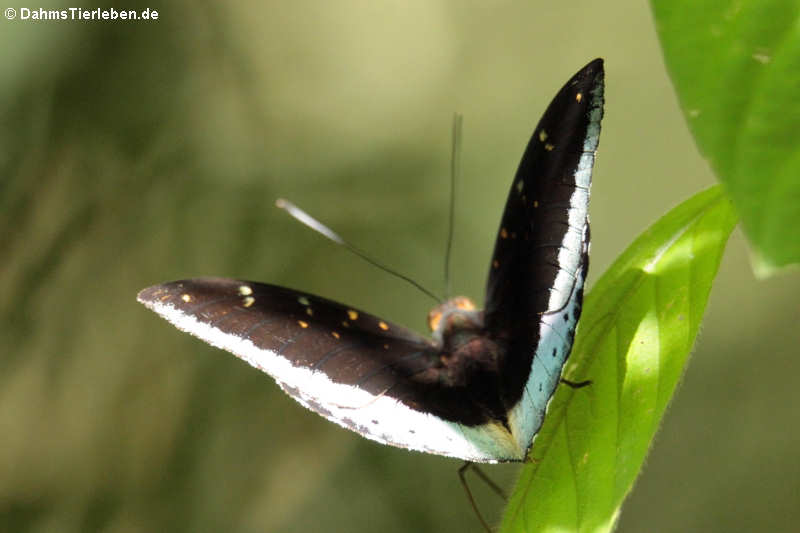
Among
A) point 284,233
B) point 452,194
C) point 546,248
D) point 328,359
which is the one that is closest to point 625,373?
point 546,248

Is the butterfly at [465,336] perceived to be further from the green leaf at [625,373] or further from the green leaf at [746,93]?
the green leaf at [746,93]

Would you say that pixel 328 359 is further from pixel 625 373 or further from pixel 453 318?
pixel 625 373

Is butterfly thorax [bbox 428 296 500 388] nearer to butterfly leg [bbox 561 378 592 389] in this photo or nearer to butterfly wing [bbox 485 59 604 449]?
butterfly wing [bbox 485 59 604 449]

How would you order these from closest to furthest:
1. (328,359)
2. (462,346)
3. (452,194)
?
(328,359) < (462,346) < (452,194)

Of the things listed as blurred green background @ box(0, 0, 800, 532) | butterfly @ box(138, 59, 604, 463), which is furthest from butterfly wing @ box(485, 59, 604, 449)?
blurred green background @ box(0, 0, 800, 532)

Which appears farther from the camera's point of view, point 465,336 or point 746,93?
point 465,336

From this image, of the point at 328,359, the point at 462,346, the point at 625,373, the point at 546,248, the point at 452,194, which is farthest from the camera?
the point at 452,194
